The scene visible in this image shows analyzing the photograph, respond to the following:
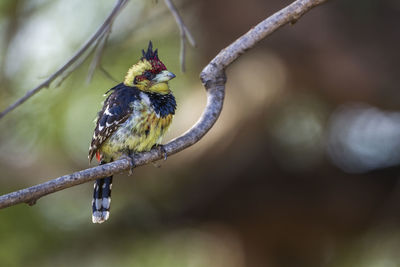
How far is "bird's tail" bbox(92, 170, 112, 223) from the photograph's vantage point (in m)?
4.03

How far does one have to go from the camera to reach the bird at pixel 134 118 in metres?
3.94

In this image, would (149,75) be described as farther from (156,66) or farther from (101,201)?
(101,201)

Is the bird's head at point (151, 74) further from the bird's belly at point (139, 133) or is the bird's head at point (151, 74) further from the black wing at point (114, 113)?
the bird's belly at point (139, 133)

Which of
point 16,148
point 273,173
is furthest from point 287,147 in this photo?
point 16,148

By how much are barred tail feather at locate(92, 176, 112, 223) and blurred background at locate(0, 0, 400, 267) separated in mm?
1600

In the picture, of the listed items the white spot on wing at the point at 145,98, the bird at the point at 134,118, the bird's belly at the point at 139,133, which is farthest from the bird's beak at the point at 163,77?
the bird's belly at the point at 139,133

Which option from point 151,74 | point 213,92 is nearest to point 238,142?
point 151,74

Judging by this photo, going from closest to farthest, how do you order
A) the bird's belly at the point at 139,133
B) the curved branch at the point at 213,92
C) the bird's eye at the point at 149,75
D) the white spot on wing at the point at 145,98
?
the curved branch at the point at 213,92 < the bird's belly at the point at 139,133 < the white spot on wing at the point at 145,98 < the bird's eye at the point at 149,75

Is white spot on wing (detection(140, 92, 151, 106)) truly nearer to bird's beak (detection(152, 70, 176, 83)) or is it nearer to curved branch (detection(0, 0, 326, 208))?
bird's beak (detection(152, 70, 176, 83))

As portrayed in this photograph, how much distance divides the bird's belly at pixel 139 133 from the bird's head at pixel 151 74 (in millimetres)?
246

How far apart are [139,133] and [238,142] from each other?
1953 mm

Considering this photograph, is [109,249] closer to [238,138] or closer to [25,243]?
[25,243]

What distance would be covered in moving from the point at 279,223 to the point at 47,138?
2476 millimetres

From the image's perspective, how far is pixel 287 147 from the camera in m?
5.89
